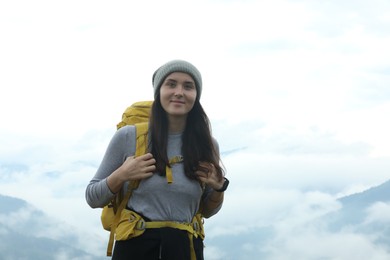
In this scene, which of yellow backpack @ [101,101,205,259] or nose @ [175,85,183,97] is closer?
yellow backpack @ [101,101,205,259]

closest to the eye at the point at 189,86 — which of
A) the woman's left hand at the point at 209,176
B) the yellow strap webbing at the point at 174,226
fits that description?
the woman's left hand at the point at 209,176

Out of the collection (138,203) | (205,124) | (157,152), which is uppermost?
(205,124)

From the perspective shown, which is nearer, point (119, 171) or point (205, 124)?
point (119, 171)

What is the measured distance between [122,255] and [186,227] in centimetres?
49

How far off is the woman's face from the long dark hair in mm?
95

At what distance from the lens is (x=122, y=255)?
14.3 feet

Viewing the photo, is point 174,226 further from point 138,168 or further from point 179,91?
point 179,91

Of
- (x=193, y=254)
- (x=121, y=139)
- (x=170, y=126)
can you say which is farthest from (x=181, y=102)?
(x=193, y=254)

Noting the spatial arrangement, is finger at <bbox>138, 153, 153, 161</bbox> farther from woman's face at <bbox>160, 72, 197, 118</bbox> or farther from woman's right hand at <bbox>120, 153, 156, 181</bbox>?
woman's face at <bbox>160, 72, 197, 118</bbox>

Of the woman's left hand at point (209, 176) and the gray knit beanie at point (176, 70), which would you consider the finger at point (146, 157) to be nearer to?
the woman's left hand at point (209, 176)

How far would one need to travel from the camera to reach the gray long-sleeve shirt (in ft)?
14.1

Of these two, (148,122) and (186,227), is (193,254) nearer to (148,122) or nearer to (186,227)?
(186,227)

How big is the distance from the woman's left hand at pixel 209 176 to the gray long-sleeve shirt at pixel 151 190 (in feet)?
0.23

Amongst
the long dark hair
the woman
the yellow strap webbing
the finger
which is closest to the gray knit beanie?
the woman
